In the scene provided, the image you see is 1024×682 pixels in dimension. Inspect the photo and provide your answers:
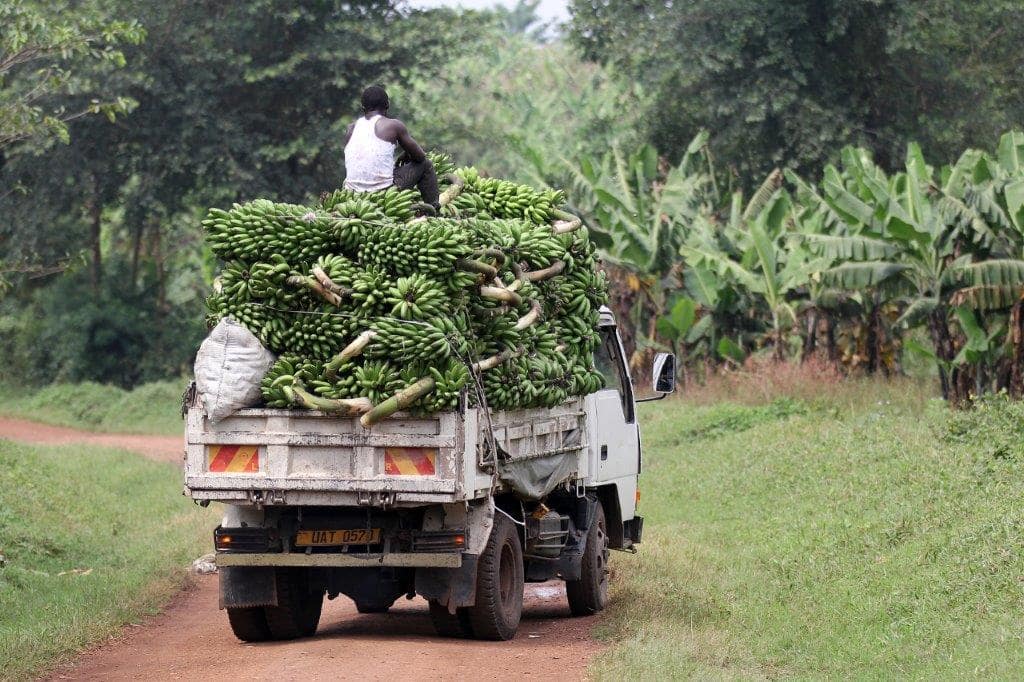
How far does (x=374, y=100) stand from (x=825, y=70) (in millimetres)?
18962

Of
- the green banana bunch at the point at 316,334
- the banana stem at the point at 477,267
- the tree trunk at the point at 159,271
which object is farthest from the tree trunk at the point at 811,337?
the tree trunk at the point at 159,271

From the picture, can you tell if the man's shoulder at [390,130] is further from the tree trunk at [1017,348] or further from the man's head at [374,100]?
the tree trunk at [1017,348]

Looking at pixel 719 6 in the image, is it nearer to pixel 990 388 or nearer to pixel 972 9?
pixel 972 9

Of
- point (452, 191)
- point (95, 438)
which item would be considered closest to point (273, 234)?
point (452, 191)

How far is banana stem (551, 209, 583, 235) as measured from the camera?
375 inches

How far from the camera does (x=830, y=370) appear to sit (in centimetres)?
2009

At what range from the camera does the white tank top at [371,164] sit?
9.03 m

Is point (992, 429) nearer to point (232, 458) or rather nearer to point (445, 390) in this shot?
point (445, 390)

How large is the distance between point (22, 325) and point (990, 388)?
2109cm

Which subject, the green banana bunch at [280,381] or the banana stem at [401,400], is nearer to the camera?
the banana stem at [401,400]

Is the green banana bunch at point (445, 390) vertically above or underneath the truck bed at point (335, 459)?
above

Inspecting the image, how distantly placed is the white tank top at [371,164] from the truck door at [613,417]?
91.7 inches

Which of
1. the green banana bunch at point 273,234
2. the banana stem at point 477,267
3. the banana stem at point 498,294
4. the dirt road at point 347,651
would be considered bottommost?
the dirt road at point 347,651

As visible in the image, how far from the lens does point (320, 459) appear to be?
782 centimetres
